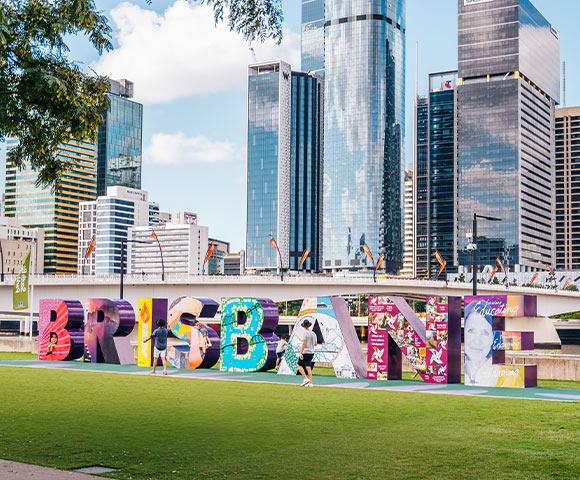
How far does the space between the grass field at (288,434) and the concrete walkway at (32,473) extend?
0.41 meters

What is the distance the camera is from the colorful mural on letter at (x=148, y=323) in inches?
1244

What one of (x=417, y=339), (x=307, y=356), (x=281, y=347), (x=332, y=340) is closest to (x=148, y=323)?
(x=281, y=347)

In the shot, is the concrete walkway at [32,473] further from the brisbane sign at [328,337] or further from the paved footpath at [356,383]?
the brisbane sign at [328,337]

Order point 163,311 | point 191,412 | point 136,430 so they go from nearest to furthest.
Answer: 1. point 136,430
2. point 191,412
3. point 163,311

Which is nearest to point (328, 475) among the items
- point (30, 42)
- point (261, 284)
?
point (30, 42)

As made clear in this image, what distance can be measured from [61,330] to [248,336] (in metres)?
10.4

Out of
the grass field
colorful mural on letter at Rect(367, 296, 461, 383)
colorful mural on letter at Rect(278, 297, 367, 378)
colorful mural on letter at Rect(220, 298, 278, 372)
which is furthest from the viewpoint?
colorful mural on letter at Rect(220, 298, 278, 372)

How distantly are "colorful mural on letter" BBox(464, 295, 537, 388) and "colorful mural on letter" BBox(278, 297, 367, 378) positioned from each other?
3.83m

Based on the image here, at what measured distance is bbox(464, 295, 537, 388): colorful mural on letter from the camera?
75.2 feet

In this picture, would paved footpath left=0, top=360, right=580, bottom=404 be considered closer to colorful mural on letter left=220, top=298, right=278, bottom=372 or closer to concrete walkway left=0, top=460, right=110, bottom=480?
colorful mural on letter left=220, top=298, right=278, bottom=372

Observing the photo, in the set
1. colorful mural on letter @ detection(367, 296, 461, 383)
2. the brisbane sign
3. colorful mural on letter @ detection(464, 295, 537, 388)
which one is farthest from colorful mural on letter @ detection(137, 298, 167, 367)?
colorful mural on letter @ detection(464, 295, 537, 388)

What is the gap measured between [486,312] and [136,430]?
13999 millimetres

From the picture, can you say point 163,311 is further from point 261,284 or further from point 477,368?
point 261,284

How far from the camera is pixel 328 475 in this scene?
9703 millimetres
